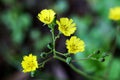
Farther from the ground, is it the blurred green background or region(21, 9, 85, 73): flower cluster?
the blurred green background

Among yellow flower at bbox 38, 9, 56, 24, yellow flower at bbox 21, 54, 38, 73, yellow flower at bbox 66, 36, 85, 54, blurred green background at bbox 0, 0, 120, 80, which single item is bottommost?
yellow flower at bbox 21, 54, 38, 73

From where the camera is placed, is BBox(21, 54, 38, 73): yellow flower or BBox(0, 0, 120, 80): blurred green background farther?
BBox(0, 0, 120, 80): blurred green background

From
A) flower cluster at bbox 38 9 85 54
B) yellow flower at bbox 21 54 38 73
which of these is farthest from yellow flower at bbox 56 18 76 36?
yellow flower at bbox 21 54 38 73

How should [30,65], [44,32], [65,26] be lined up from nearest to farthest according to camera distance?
[30,65] < [65,26] < [44,32]

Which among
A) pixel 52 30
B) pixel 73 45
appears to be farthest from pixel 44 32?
pixel 73 45

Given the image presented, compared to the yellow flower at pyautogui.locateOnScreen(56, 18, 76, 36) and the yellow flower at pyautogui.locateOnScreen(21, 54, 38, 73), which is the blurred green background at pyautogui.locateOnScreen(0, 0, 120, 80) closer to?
the yellow flower at pyautogui.locateOnScreen(56, 18, 76, 36)

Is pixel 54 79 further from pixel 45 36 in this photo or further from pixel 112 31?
pixel 112 31

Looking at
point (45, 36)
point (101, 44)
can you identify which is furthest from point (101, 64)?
point (45, 36)

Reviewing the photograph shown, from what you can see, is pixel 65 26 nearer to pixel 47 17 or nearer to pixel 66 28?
pixel 66 28

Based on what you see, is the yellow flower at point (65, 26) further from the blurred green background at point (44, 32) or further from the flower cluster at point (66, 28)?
the blurred green background at point (44, 32)
